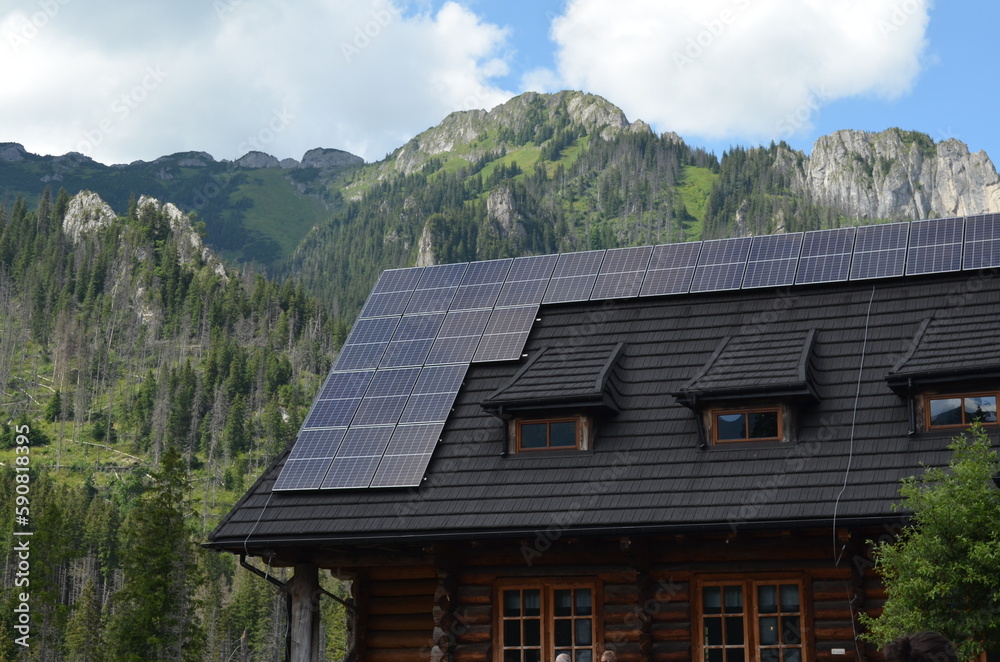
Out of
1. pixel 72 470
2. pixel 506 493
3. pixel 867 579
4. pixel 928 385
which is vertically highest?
pixel 72 470

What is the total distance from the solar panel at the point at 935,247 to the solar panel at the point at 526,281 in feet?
19.6

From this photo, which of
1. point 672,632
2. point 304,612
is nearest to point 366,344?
point 304,612

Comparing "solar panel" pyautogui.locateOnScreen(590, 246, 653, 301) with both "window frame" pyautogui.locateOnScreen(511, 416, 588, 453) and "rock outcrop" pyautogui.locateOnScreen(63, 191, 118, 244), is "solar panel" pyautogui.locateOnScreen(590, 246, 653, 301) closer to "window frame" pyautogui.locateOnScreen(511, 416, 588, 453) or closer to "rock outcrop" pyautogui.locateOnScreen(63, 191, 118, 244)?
"window frame" pyautogui.locateOnScreen(511, 416, 588, 453)

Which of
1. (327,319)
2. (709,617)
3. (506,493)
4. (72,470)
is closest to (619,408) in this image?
(506,493)

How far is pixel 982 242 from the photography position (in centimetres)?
1755

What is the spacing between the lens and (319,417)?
1830 centimetres

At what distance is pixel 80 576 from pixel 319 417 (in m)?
95.3

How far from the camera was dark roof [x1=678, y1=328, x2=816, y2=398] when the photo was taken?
49.9 ft

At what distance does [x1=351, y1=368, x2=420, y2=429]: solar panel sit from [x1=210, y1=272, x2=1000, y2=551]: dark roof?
93 centimetres

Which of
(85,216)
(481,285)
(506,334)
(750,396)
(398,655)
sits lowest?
(398,655)

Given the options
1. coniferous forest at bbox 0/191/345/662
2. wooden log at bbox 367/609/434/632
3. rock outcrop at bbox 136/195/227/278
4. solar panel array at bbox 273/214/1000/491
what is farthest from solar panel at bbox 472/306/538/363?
rock outcrop at bbox 136/195/227/278

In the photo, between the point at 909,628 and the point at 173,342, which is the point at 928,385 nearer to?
the point at 909,628

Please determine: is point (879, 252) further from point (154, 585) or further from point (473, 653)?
point (154, 585)

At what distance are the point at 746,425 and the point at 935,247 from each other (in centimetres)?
482
